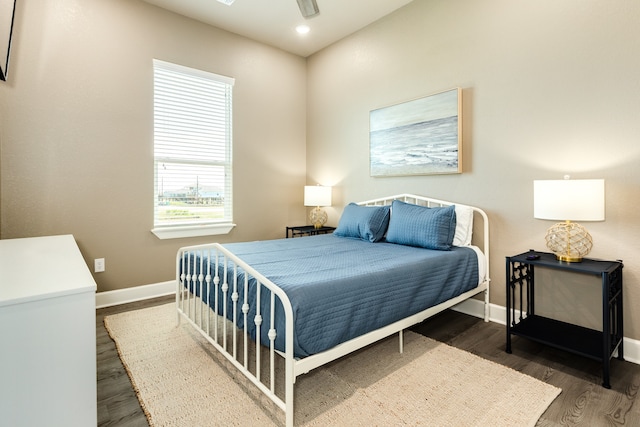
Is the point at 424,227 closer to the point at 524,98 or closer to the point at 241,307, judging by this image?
the point at 524,98

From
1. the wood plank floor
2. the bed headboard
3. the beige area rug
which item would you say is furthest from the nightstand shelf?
the bed headboard

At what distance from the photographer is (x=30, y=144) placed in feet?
8.87

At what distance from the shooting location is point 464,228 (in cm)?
277

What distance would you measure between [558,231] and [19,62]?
4.20 m

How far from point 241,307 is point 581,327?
2.30m

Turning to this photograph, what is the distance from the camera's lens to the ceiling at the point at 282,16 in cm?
326

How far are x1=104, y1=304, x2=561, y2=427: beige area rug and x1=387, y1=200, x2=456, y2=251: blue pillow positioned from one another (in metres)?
0.75

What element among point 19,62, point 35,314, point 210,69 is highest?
point 210,69

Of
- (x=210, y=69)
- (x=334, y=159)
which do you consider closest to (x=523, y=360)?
(x=334, y=159)

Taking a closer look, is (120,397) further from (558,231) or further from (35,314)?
(558,231)

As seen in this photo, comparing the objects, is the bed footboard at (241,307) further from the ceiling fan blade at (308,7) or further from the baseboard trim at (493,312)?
the baseboard trim at (493,312)

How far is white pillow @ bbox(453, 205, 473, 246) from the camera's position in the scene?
2754 millimetres

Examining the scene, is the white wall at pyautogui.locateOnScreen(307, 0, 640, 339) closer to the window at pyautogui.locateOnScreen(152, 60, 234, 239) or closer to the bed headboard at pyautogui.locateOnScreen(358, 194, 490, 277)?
the bed headboard at pyautogui.locateOnScreen(358, 194, 490, 277)

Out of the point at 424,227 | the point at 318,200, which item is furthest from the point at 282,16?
the point at 424,227
